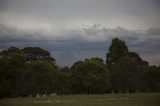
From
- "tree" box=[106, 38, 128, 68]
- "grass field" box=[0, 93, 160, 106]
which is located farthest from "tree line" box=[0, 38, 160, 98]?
"grass field" box=[0, 93, 160, 106]

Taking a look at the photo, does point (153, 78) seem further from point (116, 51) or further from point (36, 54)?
point (36, 54)

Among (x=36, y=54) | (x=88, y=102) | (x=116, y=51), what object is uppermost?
(x=116, y=51)

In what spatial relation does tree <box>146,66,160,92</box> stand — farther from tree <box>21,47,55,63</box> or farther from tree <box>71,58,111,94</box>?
tree <box>21,47,55,63</box>

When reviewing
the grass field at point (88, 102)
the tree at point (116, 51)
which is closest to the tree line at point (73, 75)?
the tree at point (116, 51)

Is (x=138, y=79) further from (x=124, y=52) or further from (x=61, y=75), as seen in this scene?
Result: (x=61, y=75)

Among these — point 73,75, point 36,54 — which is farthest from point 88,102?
point 36,54

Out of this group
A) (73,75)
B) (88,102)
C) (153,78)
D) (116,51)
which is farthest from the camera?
(116,51)

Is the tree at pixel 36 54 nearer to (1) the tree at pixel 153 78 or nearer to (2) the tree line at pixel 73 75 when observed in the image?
(2) the tree line at pixel 73 75

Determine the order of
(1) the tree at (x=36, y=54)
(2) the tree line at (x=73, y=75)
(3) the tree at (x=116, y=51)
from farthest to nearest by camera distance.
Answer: (3) the tree at (x=116, y=51), (1) the tree at (x=36, y=54), (2) the tree line at (x=73, y=75)

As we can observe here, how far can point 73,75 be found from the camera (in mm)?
34219

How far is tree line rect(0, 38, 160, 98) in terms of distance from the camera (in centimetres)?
2792

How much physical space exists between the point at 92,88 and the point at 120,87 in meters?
2.90

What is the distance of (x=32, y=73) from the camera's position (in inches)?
1183

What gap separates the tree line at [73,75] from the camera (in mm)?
27922
